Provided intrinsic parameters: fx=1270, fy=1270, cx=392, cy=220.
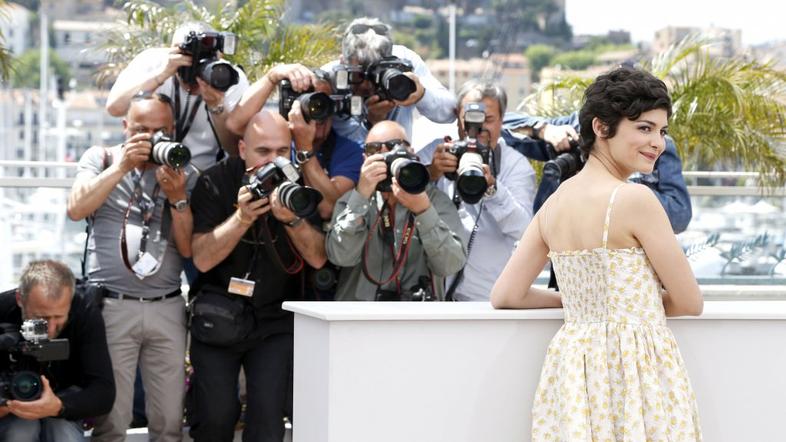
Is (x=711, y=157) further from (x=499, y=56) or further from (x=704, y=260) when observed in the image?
(x=499, y=56)

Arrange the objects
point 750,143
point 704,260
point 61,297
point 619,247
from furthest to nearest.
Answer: point 750,143, point 704,260, point 61,297, point 619,247

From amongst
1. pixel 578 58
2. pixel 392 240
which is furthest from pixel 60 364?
pixel 578 58

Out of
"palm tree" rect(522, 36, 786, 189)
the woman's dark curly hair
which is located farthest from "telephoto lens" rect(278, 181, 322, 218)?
"palm tree" rect(522, 36, 786, 189)

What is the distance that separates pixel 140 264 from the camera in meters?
4.54

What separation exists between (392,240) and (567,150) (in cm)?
75

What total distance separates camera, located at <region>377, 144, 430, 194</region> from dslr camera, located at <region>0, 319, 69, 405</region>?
1240 millimetres

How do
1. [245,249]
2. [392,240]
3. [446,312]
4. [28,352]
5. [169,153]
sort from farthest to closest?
[245,249] < [392,240] < [169,153] < [28,352] < [446,312]

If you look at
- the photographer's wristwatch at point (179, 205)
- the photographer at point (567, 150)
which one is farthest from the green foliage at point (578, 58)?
the photographer's wristwatch at point (179, 205)

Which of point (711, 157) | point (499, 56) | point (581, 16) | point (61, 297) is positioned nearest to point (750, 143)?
point (711, 157)

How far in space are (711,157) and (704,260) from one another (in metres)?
3.16

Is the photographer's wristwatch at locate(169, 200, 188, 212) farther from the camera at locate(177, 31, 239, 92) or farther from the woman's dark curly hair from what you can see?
the woman's dark curly hair

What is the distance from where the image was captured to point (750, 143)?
344 inches

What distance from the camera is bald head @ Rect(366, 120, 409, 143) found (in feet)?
14.4

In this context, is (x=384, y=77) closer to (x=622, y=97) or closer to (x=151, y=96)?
(x=151, y=96)
